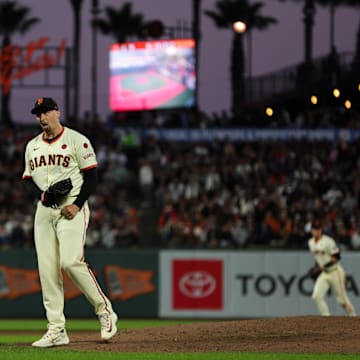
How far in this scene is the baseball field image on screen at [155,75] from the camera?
118 feet

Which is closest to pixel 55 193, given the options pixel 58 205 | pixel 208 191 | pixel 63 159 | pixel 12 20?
pixel 58 205

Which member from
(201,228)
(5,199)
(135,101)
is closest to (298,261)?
(201,228)

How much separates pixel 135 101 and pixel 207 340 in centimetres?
2650

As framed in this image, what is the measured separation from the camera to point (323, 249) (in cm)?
1762

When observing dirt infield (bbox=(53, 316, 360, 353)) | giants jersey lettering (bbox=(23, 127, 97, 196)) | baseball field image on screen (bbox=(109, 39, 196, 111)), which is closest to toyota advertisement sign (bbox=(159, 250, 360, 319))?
dirt infield (bbox=(53, 316, 360, 353))

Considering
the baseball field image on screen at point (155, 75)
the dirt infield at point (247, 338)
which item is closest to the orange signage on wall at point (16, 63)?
the baseball field image on screen at point (155, 75)

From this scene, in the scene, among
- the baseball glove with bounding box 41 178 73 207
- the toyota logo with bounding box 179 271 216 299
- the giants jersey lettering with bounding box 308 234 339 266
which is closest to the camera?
the baseball glove with bounding box 41 178 73 207

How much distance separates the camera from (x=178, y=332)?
36.2 feet

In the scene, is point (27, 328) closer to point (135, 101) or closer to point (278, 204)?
point (278, 204)

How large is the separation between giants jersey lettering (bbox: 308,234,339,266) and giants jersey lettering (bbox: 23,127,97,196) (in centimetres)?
879

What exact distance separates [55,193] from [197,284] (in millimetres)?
13655

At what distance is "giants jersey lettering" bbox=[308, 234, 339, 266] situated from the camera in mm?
17594

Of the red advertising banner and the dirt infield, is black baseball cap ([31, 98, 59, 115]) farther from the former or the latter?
the red advertising banner

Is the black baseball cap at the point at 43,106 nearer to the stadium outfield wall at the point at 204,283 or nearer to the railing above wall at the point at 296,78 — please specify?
the stadium outfield wall at the point at 204,283
